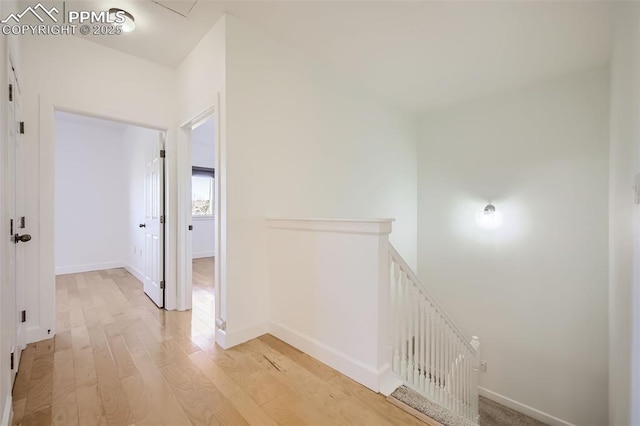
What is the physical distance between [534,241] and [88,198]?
7.00 m

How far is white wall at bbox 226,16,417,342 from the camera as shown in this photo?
2.18 m

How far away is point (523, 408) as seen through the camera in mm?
3279

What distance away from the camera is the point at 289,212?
255 cm

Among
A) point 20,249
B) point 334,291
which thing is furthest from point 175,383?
point 20,249

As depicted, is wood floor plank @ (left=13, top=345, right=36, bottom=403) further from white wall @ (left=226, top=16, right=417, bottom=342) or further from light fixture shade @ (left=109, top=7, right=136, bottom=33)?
light fixture shade @ (left=109, top=7, right=136, bottom=33)

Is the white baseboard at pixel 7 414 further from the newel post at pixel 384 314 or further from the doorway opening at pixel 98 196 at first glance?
the doorway opening at pixel 98 196

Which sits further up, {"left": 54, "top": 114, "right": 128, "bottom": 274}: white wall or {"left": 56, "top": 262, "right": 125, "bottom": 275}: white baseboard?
{"left": 54, "top": 114, "right": 128, "bottom": 274}: white wall

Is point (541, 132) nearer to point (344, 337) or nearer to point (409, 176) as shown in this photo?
point (409, 176)

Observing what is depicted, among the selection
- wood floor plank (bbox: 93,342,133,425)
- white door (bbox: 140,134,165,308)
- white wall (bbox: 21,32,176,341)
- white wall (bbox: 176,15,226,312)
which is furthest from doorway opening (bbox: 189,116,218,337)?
wood floor plank (bbox: 93,342,133,425)

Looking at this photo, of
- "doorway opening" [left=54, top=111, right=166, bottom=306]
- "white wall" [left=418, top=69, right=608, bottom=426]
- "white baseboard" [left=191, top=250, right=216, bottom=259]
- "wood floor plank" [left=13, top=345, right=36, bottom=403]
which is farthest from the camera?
"white baseboard" [left=191, top=250, right=216, bottom=259]

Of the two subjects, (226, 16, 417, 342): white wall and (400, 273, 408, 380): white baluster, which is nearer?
(400, 273, 408, 380): white baluster

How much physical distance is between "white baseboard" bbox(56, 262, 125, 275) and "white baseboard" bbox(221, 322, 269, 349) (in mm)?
4112

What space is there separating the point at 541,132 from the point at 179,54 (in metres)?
4.26

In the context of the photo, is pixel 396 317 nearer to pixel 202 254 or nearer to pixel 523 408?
pixel 523 408
